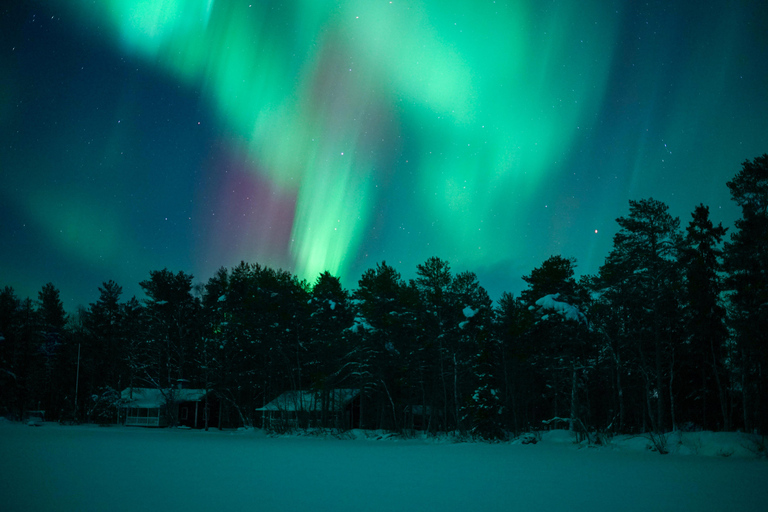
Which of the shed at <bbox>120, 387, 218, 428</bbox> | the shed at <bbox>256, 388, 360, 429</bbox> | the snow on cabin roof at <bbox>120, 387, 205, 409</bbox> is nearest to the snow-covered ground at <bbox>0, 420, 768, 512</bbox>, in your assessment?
the shed at <bbox>256, 388, 360, 429</bbox>

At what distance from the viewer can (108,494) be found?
1029 centimetres

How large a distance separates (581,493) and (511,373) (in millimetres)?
36725

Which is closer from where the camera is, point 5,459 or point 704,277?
point 5,459

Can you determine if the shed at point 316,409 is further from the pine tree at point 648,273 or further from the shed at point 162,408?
the pine tree at point 648,273

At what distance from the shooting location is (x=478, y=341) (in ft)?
147

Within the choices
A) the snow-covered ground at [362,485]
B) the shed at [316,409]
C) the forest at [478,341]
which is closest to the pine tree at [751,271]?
the forest at [478,341]

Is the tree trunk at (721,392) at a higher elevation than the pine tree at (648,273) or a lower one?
lower

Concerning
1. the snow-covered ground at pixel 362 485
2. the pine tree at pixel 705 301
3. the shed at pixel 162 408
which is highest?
the pine tree at pixel 705 301

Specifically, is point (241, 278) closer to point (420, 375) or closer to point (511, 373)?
point (420, 375)

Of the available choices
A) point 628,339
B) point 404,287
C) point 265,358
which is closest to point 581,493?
point 628,339

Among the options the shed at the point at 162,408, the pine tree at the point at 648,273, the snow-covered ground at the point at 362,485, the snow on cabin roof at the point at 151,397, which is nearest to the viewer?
the snow-covered ground at the point at 362,485

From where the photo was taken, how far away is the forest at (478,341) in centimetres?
3500

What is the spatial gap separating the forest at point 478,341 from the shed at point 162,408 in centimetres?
218

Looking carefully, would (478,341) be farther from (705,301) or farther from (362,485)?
(362,485)
